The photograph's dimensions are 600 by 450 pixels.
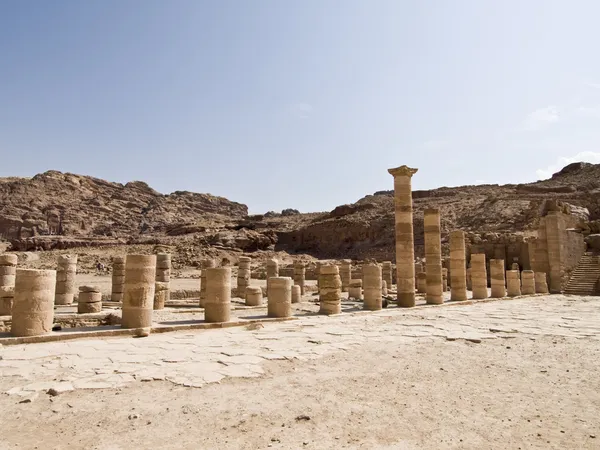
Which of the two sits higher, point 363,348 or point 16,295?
point 16,295

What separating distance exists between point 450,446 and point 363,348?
4.00 meters

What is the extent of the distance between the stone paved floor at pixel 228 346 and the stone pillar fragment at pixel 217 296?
62 cm

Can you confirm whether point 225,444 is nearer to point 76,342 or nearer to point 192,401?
point 192,401

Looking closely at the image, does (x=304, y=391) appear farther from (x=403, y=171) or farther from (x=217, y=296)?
(x=403, y=171)

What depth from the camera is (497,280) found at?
19344 mm

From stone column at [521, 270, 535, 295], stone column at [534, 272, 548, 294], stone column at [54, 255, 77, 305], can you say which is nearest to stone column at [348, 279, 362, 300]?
stone column at [521, 270, 535, 295]

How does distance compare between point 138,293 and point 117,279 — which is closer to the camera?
point 138,293

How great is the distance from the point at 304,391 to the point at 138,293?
5.42 meters

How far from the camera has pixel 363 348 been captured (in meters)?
7.80

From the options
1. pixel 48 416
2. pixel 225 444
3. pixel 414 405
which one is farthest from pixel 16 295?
pixel 414 405

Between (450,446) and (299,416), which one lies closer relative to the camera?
(450,446)

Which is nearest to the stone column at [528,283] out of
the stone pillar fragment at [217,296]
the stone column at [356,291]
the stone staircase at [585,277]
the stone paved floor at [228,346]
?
the stone staircase at [585,277]

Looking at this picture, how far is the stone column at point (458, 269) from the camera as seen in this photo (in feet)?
57.9

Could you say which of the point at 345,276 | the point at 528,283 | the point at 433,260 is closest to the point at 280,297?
the point at 433,260
